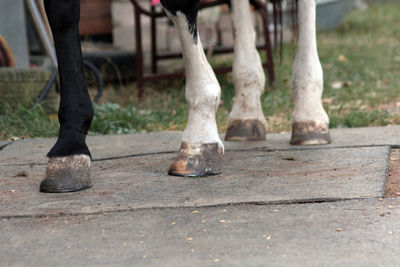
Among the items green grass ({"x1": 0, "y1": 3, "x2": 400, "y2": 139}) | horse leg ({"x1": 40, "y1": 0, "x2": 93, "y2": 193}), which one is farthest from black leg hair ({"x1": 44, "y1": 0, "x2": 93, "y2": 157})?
green grass ({"x1": 0, "y1": 3, "x2": 400, "y2": 139})

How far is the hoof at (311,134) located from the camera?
2.84 m

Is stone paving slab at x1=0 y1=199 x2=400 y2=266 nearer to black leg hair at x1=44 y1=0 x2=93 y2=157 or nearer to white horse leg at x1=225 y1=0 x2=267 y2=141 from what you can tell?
black leg hair at x1=44 y1=0 x2=93 y2=157

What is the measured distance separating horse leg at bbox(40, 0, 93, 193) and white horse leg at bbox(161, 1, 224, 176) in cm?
35

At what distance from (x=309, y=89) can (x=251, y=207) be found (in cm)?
113

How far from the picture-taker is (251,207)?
1.91 m

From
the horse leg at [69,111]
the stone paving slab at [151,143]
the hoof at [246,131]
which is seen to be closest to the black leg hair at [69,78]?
the horse leg at [69,111]

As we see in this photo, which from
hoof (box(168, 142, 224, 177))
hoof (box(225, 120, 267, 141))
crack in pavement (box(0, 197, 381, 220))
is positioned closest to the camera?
crack in pavement (box(0, 197, 381, 220))

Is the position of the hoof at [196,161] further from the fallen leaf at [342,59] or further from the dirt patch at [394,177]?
the fallen leaf at [342,59]

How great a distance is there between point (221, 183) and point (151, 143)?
96 centimetres

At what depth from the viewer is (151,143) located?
3084 millimetres

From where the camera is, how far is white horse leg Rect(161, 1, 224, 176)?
232cm

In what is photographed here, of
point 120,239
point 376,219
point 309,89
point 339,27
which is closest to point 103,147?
point 309,89

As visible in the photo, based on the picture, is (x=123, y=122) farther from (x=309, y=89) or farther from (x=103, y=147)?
(x=309, y=89)

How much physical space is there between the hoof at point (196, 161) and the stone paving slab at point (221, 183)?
0.13ft
